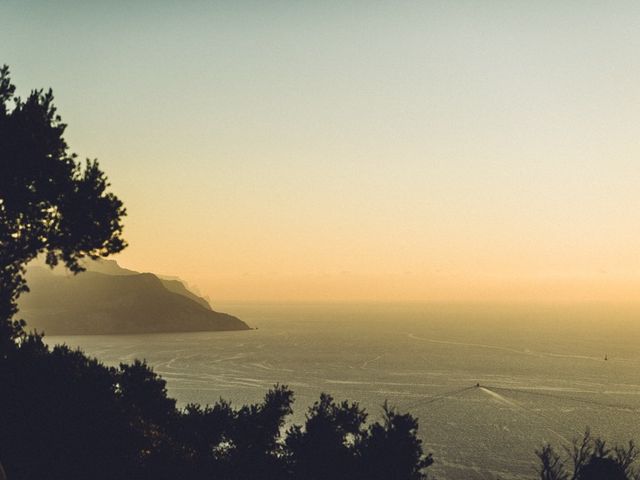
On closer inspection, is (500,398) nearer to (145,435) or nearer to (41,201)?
(145,435)

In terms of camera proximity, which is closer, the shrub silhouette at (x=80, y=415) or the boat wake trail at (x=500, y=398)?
the shrub silhouette at (x=80, y=415)

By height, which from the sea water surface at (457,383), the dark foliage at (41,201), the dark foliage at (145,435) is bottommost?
the sea water surface at (457,383)

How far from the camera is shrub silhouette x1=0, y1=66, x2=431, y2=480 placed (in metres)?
23.7

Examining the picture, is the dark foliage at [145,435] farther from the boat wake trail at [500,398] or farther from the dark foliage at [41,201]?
the boat wake trail at [500,398]

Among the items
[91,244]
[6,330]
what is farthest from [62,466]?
[91,244]

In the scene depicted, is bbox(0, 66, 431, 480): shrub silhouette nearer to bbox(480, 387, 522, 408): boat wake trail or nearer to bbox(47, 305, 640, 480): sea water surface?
bbox(47, 305, 640, 480): sea water surface

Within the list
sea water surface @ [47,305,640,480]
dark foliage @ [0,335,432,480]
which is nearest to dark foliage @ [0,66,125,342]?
dark foliage @ [0,335,432,480]

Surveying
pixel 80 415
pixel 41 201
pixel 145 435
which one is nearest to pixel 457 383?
pixel 145 435

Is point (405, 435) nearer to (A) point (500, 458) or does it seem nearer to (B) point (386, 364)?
(A) point (500, 458)

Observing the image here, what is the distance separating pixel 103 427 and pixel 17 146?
1530 centimetres

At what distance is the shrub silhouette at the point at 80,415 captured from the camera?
2370cm

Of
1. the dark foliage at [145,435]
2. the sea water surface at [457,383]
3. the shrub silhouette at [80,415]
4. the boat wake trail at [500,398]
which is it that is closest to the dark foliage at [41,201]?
the shrub silhouette at [80,415]

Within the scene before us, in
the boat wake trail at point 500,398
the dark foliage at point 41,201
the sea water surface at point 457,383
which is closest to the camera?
the dark foliage at point 41,201

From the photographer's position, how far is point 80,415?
2759 centimetres
